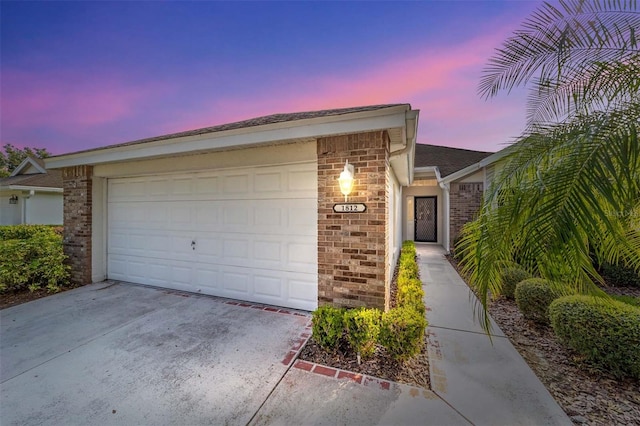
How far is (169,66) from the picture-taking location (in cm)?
805

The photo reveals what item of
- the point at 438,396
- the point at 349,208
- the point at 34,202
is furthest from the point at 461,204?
the point at 34,202

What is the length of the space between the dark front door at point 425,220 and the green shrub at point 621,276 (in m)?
7.12

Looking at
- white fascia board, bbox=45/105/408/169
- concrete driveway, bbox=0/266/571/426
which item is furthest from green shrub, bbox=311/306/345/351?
white fascia board, bbox=45/105/408/169

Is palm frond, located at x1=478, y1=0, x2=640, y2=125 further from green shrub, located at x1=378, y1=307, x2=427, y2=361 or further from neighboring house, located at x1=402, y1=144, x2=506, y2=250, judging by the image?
neighboring house, located at x1=402, y1=144, x2=506, y2=250

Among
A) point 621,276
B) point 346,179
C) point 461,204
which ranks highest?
point 346,179

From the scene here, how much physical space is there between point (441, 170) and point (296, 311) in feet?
33.8

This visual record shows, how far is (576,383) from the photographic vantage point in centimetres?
267

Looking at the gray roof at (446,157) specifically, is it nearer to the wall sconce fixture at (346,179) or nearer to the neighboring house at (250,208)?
the neighboring house at (250,208)

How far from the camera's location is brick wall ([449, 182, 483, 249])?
9641mm

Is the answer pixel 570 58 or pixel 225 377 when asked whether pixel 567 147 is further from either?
pixel 225 377

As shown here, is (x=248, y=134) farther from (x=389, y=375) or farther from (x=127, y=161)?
(x=389, y=375)

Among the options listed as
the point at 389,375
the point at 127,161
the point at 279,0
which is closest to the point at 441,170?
the point at 279,0

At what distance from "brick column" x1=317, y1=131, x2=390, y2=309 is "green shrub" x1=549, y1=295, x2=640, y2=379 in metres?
2.17

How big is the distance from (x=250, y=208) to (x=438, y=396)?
391 centimetres
